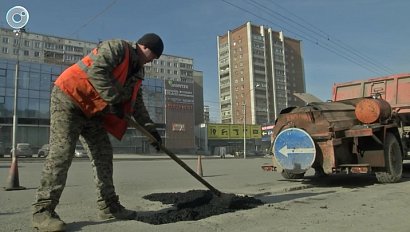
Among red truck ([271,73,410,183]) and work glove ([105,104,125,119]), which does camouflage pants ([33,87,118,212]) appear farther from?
red truck ([271,73,410,183])

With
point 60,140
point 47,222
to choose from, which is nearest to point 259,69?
point 60,140

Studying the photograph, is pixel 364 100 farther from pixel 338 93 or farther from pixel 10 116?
pixel 10 116

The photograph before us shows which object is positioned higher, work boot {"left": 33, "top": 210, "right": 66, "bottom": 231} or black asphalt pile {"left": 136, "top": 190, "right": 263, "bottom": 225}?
work boot {"left": 33, "top": 210, "right": 66, "bottom": 231}

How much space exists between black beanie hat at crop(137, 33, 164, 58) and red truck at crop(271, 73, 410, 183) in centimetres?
467

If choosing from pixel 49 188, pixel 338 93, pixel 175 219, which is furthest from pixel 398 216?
pixel 338 93

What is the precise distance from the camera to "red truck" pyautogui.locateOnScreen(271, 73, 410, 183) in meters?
8.23

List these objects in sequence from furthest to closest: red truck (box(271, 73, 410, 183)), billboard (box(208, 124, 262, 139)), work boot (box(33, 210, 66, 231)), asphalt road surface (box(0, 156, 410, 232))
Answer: billboard (box(208, 124, 262, 139)) → red truck (box(271, 73, 410, 183)) → asphalt road surface (box(0, 156, 410, 232)) → work boot (box(33, 210, 66, 231))

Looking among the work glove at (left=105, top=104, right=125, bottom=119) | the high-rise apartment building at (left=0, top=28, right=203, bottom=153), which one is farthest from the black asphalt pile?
the high-rise apartment building at (left=0, top=28, right=203, bottom=153)

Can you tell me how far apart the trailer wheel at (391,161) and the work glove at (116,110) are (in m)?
6.34

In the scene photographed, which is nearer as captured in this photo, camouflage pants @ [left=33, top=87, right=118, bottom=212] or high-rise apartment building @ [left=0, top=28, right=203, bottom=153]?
camouflage pants @ [left=33, top=87, right=118, bottom=212]

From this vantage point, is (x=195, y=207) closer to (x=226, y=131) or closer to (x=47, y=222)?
(x=47, y=222)

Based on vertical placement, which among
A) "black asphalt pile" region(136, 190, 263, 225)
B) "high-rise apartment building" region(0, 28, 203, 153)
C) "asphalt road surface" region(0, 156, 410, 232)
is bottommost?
"asphalt road surface" region(0, 156, 410, 232)

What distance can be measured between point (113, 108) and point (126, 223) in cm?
120

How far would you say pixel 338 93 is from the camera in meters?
12.4
